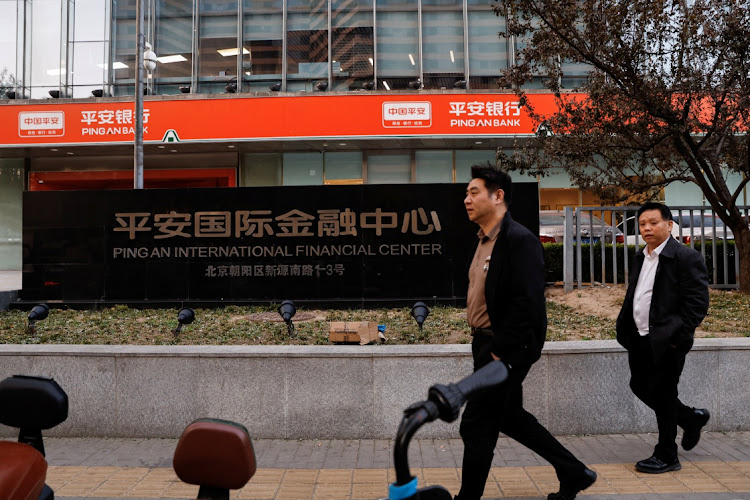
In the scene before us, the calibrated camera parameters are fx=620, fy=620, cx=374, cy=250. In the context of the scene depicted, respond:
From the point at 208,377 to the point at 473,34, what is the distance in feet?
56.2

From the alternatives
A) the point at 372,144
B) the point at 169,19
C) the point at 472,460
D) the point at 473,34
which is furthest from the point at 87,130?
the point at 472,460

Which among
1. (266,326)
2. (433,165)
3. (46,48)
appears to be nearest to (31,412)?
(266,326)

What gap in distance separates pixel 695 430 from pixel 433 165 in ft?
52.3

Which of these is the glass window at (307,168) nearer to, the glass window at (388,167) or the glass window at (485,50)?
the glass window at (388,167)

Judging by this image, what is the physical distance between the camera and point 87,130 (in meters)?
18.8

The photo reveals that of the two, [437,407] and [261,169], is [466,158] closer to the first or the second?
[261,169]

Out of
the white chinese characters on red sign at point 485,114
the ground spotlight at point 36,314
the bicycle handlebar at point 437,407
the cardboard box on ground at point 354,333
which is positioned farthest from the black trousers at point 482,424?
the white chinese characters on red sign at point 485,114

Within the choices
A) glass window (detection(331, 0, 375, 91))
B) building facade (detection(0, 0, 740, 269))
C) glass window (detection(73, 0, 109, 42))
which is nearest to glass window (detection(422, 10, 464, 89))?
building facade (detection(0, 0, 740, 269))

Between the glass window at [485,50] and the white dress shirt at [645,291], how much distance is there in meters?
15.8

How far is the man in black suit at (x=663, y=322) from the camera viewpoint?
14.3ft

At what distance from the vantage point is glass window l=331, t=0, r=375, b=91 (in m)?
19.7

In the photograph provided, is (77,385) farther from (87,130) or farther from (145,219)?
(87,130)

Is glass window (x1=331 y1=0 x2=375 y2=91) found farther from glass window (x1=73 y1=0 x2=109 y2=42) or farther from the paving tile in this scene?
the paving tile

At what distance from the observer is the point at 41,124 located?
62.0 feet
